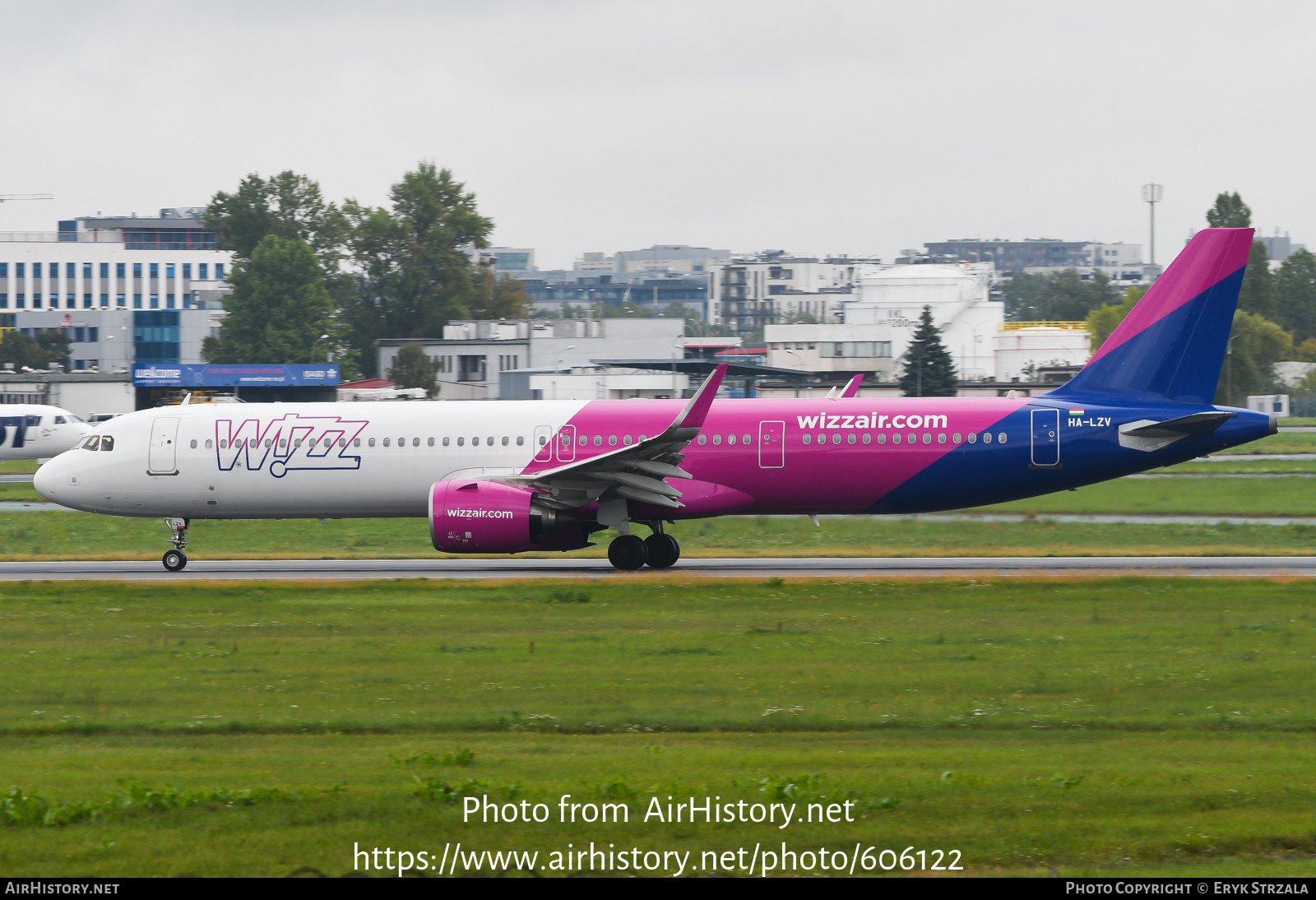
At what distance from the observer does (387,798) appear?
10.3 meters

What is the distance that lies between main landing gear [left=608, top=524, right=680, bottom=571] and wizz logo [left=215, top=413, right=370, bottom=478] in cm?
565

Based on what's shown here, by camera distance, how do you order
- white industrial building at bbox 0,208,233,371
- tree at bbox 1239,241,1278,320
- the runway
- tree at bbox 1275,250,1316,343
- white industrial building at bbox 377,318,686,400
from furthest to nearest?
1. white industrial building at bbox 0,208,233,371
2. tree at bbox 1275,250,1316,343
3. tree at bbox 1239,241,1278,320
4. white industrial building at bbox 377,318,686,400
5. the runway

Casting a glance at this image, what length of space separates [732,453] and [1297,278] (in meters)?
140

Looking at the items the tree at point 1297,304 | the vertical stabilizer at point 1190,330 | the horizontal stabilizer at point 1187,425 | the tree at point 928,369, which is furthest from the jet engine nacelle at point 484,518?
the tree at point 1297,304

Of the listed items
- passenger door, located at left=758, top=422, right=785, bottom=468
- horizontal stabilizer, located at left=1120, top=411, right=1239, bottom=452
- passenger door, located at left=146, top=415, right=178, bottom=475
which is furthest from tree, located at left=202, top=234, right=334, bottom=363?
horizontal stabilizer, located at left=1120, top=411, right=1239, bottom=452

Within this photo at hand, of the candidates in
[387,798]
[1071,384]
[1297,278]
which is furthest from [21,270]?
[387,798]

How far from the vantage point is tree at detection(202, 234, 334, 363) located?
112 metres

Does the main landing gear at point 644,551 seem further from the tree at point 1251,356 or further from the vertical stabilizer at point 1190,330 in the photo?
the tree at point 1251,356

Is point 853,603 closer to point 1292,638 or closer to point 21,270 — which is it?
point 1292,638

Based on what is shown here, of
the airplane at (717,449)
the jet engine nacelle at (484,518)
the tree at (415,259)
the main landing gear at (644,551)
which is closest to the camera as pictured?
the jet engine nacelle at (484,518)

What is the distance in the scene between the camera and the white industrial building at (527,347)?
320 feet

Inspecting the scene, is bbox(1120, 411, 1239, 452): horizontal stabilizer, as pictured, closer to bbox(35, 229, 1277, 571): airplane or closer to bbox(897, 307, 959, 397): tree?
bbox(35, 229, 1277, 571): airplane

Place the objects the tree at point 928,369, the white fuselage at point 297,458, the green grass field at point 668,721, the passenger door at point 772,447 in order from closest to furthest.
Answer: the green grass field at point 668,721
the passenger door at point 772,447
the white fuselage at point 297,458
the tree at point 928,369

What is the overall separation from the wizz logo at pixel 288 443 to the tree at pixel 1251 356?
72296 millimetres
